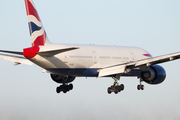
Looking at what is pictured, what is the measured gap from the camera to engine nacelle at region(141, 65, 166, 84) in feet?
139

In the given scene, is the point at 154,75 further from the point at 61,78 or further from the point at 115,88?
the point at 61,78

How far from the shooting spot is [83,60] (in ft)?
133

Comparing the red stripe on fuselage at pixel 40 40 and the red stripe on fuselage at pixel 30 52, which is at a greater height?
the red stripe on fuselage at pixel 40 40

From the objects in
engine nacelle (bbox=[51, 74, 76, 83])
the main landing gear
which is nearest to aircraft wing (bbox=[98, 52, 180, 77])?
engine nacelle (bbox=[51, 74, 76, 83])

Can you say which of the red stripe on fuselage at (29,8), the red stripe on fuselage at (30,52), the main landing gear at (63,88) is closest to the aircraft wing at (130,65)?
the main landing gear at (63,88)

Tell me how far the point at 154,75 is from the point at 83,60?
8.50 m

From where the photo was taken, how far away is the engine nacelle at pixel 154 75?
4223 cm

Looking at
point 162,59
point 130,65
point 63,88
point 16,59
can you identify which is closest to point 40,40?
point 16,59

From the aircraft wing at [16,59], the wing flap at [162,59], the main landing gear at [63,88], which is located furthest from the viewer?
the main landing gear at [63,88]

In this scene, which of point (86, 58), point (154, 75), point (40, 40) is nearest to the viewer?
point (40, 40)

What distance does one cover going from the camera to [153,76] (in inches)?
1673

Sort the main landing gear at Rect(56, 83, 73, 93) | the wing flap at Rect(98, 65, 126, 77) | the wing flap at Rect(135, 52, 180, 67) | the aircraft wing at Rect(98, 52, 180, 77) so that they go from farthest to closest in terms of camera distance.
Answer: the main landing gear at Rect(56, 83, 73, 93) < the wing flap at Rect(98, 65, 126, 77) < the aircraft wing at Rect(98, 52, 180, 77) < the wing flap at Rect(135, 52, 180, 67)

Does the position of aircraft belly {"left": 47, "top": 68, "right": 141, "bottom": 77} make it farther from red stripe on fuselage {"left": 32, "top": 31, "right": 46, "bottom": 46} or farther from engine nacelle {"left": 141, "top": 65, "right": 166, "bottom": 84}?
engine nacelle {"left": 141, "top": 65, "right": 166, "bottom": 84}

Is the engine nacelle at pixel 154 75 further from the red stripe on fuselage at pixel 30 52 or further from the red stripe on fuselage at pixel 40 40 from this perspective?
the red stripe on fuselage at pixel 30 52
